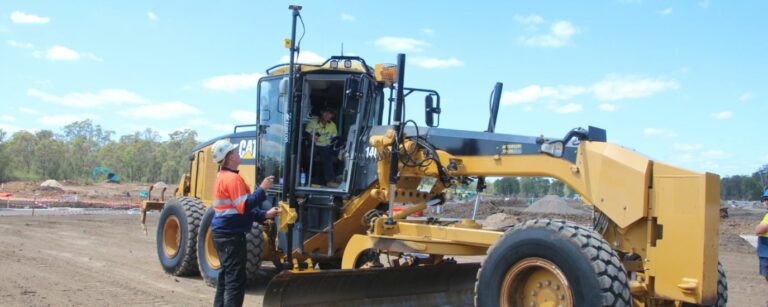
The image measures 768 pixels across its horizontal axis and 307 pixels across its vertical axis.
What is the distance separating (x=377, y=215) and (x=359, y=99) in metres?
1.40

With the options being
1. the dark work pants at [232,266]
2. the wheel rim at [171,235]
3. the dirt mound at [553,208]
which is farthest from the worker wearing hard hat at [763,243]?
the dirt mound at [553,208]

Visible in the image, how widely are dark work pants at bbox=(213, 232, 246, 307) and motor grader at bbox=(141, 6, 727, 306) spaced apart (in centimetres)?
39

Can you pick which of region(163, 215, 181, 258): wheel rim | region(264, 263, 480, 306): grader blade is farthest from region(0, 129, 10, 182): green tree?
region(264, 263, 480, 306): grader blade

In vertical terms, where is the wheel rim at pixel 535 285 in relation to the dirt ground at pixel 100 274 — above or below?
above

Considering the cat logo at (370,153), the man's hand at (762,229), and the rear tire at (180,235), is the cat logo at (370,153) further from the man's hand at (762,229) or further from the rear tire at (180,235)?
the man's hand at (762,229)

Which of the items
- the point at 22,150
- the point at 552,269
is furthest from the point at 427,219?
the point at 22,150

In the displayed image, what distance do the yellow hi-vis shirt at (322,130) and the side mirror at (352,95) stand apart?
1.74 feet

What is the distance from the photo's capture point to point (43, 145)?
77.0 meters

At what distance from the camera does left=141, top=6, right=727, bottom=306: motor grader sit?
15.8ft

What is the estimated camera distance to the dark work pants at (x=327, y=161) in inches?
327

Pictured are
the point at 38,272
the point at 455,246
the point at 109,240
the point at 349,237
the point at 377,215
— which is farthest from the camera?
the point at 109,240

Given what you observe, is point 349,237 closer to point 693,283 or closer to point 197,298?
point 197,298

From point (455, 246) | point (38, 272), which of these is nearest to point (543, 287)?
point (455, 246)

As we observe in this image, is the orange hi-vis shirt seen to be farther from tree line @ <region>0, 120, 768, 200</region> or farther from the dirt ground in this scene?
tree line @ <region>0, 120, 768, 200</region>
